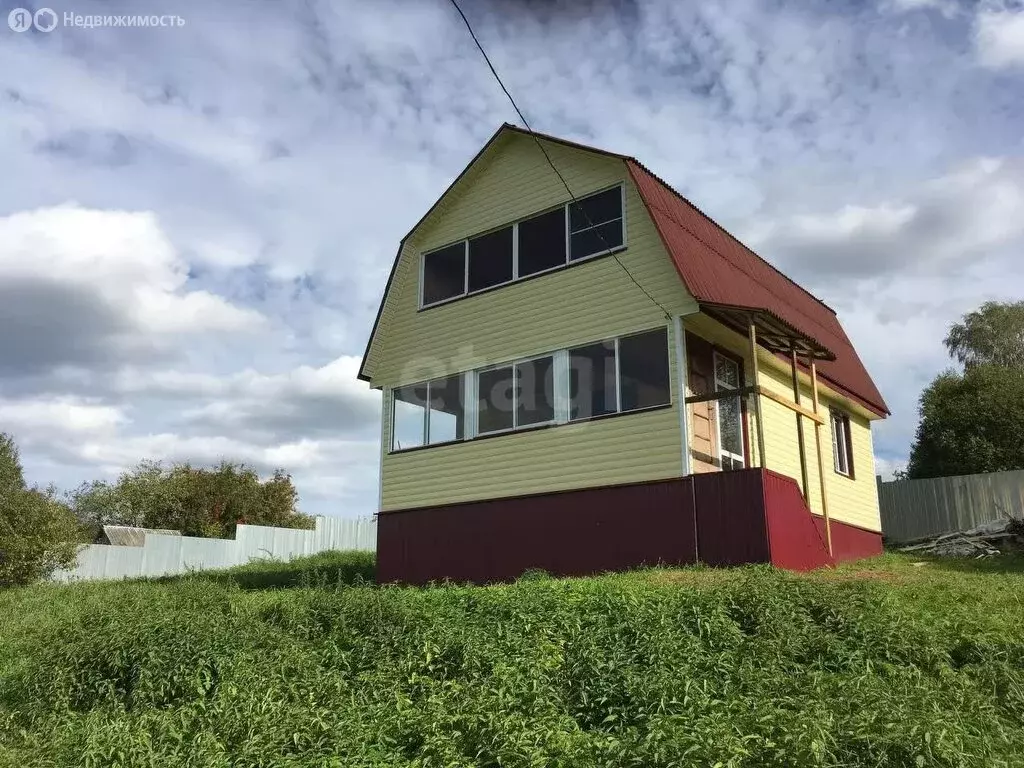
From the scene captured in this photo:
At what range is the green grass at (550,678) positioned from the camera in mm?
5559

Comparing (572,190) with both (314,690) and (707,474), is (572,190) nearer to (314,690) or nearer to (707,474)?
(707,474)

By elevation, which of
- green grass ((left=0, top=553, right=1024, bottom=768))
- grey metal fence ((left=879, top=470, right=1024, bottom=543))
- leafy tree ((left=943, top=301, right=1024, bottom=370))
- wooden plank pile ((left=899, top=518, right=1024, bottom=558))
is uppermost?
leafy tree ((left=943, top=301, right=1024, bottom=370))

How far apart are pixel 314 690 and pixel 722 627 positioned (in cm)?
372

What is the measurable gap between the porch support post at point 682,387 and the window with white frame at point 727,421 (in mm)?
1475

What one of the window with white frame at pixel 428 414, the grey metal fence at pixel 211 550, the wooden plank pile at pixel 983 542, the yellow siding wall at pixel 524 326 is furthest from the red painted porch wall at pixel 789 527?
the grey metal fence at pixel 211 550

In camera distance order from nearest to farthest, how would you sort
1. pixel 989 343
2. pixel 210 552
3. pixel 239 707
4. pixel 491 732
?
1. pixel 491 732
2. pixel 239 707
3. pixel 210 552
4. pixel 989 343

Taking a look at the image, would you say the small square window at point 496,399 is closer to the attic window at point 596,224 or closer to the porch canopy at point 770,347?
the attic window at point 596,224

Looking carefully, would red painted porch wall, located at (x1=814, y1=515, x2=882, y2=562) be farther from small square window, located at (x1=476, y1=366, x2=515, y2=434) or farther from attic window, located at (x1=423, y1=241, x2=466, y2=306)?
attic window, located at (x1=423, y1=241, x2=466, y2=306)

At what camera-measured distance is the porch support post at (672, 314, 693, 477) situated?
12.3 meters

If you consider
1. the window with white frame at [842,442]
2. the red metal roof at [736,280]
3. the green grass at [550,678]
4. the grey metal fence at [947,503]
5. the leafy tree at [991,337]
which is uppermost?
the leafy tree at [991,337]

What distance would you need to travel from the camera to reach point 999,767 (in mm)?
4793

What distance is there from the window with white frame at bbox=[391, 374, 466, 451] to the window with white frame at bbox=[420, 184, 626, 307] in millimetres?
1625

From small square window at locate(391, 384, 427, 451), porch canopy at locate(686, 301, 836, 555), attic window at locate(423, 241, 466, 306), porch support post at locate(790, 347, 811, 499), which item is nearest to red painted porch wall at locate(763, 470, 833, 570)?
porch support post at locate(790, 347, 811, 499)

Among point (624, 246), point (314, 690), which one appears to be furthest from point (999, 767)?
point (624, 246)
